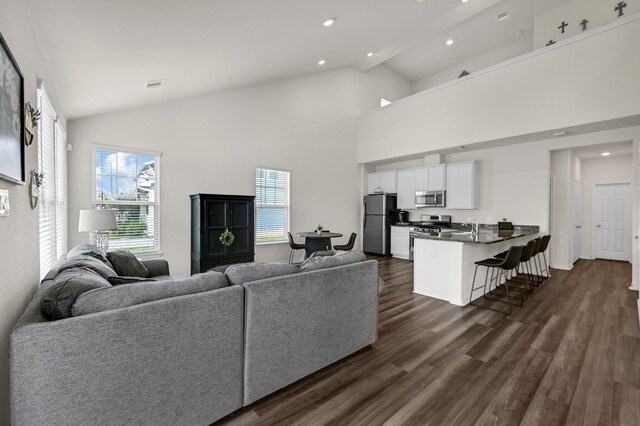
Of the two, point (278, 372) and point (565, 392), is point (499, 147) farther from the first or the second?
point (278, 372)

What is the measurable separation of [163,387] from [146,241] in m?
3.95

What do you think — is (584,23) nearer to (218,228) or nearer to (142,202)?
(218,228)

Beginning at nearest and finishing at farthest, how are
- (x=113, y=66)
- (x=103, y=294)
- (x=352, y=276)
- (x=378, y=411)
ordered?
1. (x=103, y=294)
2. (x=378, y=411)
3. (x=352, y=276)
4. (x=113, y=66)

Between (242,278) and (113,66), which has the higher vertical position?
(113,66)

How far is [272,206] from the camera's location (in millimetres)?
6488

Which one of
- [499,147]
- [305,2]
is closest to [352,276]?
[305,2]

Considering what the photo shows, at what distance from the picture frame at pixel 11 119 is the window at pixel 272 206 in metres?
4.61

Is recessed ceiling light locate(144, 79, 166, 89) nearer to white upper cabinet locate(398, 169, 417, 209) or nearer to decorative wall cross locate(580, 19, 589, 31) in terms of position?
white upper cabinet locate(398, 169, 417, 209)

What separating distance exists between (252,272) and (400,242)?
6038 mm

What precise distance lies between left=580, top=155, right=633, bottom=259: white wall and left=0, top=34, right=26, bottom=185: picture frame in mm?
10087

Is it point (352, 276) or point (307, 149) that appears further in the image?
point (307, 149)

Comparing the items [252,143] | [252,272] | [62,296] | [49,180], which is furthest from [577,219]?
[49,180]

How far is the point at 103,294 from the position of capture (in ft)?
4.68

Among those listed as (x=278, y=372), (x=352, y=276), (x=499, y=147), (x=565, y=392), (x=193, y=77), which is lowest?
(x=565, y=392)
